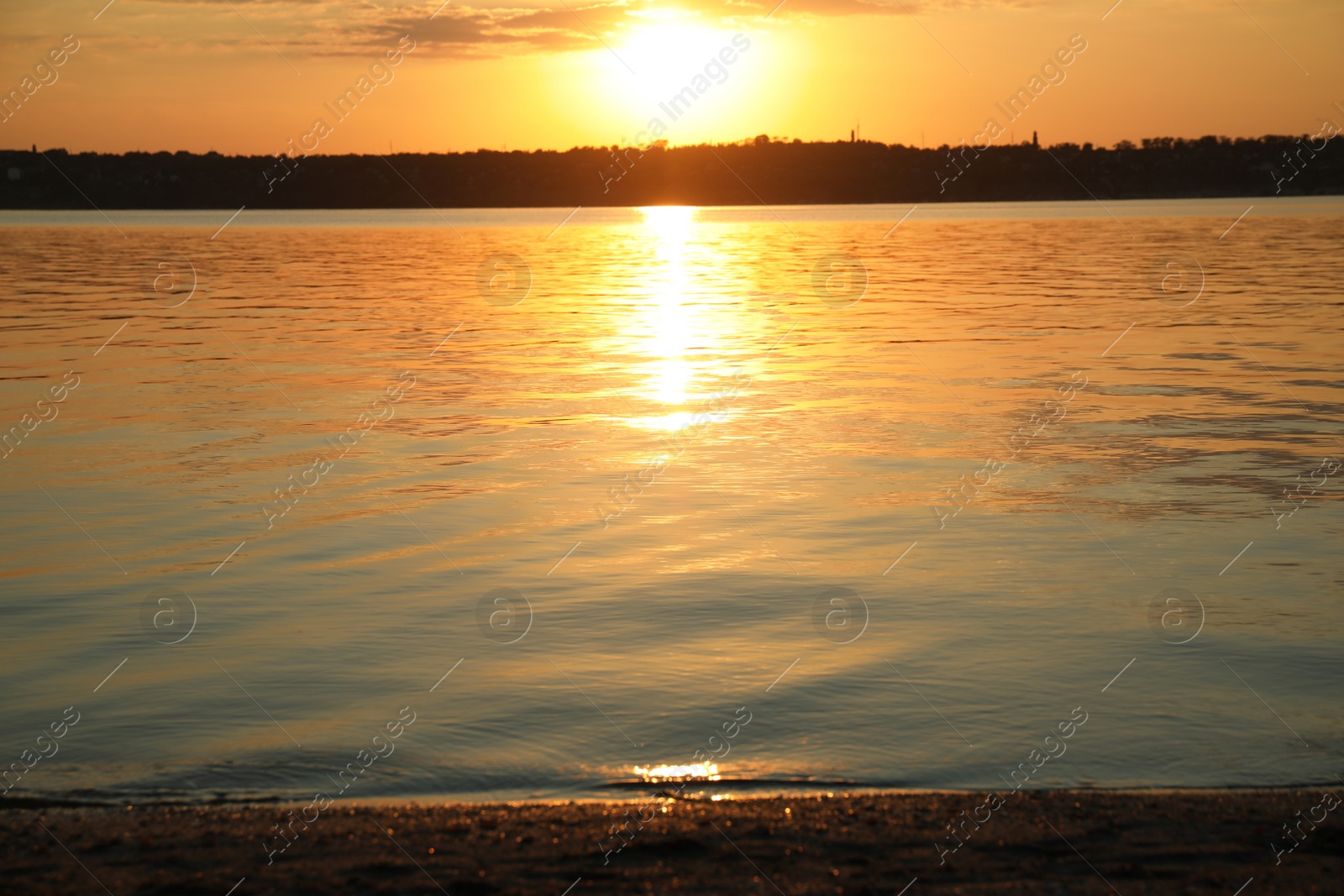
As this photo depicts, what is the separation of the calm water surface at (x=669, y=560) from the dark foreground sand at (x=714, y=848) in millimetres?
400

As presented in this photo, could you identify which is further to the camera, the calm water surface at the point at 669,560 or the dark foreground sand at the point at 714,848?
the calm water surface at the point at 669,560

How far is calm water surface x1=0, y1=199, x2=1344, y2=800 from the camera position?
237 inches

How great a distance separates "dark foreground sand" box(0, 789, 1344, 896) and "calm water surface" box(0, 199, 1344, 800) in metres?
0.40

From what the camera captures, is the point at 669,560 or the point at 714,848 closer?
the point at 714,848

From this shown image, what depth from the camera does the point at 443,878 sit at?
4449 millimetres

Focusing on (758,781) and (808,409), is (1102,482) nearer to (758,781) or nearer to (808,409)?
(808,409)

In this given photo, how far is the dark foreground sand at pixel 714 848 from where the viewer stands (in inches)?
173

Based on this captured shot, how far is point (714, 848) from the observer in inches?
186

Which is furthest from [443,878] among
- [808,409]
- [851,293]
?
[851,293]

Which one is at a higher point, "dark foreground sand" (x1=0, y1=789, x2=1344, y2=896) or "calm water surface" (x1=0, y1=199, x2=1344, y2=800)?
"calm water surface" (x1=0, y1=199, x2=1344, y2=800)

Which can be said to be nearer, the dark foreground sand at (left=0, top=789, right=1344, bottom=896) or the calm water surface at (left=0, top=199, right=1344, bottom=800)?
the dark foreground sand at (left=0, top=789, right=1344, bottom=896)

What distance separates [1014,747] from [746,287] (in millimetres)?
32542

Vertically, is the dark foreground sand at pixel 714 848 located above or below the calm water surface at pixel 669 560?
below

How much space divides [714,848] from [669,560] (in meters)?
4.72
